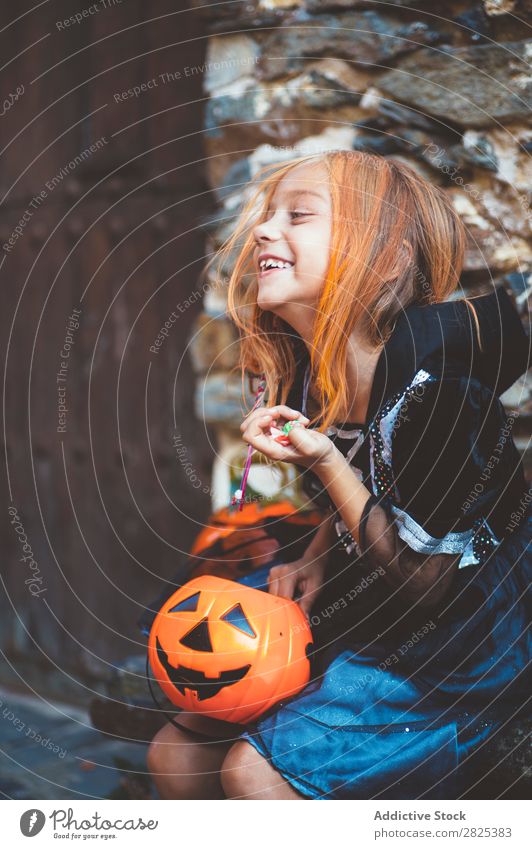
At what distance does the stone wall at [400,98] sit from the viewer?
1.63 meters

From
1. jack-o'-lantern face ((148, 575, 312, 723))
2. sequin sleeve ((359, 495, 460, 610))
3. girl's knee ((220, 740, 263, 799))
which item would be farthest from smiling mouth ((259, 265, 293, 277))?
girl's knee ((220, 740, 263, 799))

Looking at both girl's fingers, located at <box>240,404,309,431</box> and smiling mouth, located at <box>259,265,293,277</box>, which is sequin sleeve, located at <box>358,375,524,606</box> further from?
smiling mouth, located at <box>259,265,293,277</box>

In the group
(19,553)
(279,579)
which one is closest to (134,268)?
(19,553)

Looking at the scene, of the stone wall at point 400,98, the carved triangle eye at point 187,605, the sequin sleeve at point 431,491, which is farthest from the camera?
the stone wall at point 400,98

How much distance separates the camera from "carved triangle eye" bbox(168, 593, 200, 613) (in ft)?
4.05

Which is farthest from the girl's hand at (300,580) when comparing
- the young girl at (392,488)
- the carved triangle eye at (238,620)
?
the carved triangle eye at (238,620)

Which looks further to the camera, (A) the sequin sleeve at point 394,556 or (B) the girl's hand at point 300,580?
(B) the girl's hand at point 300,580

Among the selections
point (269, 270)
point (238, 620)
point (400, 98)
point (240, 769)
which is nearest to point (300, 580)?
point (238, 620)

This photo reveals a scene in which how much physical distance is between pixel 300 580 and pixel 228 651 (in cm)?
28

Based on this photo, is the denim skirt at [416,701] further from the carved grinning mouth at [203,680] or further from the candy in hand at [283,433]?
the candy in hand at [283,433]

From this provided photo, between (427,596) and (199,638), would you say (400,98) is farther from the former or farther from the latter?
(199,638)

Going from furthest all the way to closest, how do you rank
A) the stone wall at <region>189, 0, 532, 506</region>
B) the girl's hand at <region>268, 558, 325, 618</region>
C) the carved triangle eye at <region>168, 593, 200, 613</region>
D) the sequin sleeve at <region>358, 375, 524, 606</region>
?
the stone wall at <region>189, 0, 532, 506</region>
the girl's hand at <region>268, 558, 325, 618</region>
the carved triangle eye at <region>168, 593, 200, 613</region>
the sequin sleeve at <region>358, 375, 524, 606</region>

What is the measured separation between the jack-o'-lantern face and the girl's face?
44cm

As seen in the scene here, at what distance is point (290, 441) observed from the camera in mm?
1148
